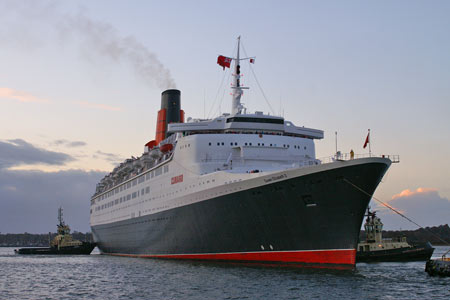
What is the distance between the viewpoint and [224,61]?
41.6 meters

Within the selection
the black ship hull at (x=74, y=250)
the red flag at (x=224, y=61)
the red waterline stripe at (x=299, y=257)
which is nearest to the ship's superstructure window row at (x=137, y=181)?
the black ship hull at (x=74, y=250)

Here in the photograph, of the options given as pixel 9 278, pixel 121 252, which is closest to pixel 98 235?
pixel 121 252

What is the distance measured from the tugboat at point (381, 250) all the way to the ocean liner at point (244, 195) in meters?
14.2

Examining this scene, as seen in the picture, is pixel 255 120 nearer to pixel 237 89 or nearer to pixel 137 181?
pixel 237 89

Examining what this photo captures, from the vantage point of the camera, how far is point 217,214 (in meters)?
30.7

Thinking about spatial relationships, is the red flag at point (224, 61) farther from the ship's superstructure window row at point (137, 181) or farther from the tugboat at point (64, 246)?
the tugboat at point (64, 246)

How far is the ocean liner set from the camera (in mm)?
25375

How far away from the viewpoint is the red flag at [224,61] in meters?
41.5

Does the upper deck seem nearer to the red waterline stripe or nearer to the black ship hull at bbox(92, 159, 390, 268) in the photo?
the black ship hull at bbox(92, 159, 390, 268)

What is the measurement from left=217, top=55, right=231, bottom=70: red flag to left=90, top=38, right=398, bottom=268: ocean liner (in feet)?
0.28

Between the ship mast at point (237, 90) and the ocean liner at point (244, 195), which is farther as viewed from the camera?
the ship mast at point (237, 90)

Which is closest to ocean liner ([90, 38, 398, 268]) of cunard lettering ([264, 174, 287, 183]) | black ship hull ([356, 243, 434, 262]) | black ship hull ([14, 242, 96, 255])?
cunard lettering ([264, 174, 287, 183])

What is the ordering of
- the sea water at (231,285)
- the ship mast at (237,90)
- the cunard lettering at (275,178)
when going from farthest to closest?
the ship mast at (237,90)
the cunard lettering at (275,178)
the sea water at (231,285)

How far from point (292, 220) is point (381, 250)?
22.8 metres
